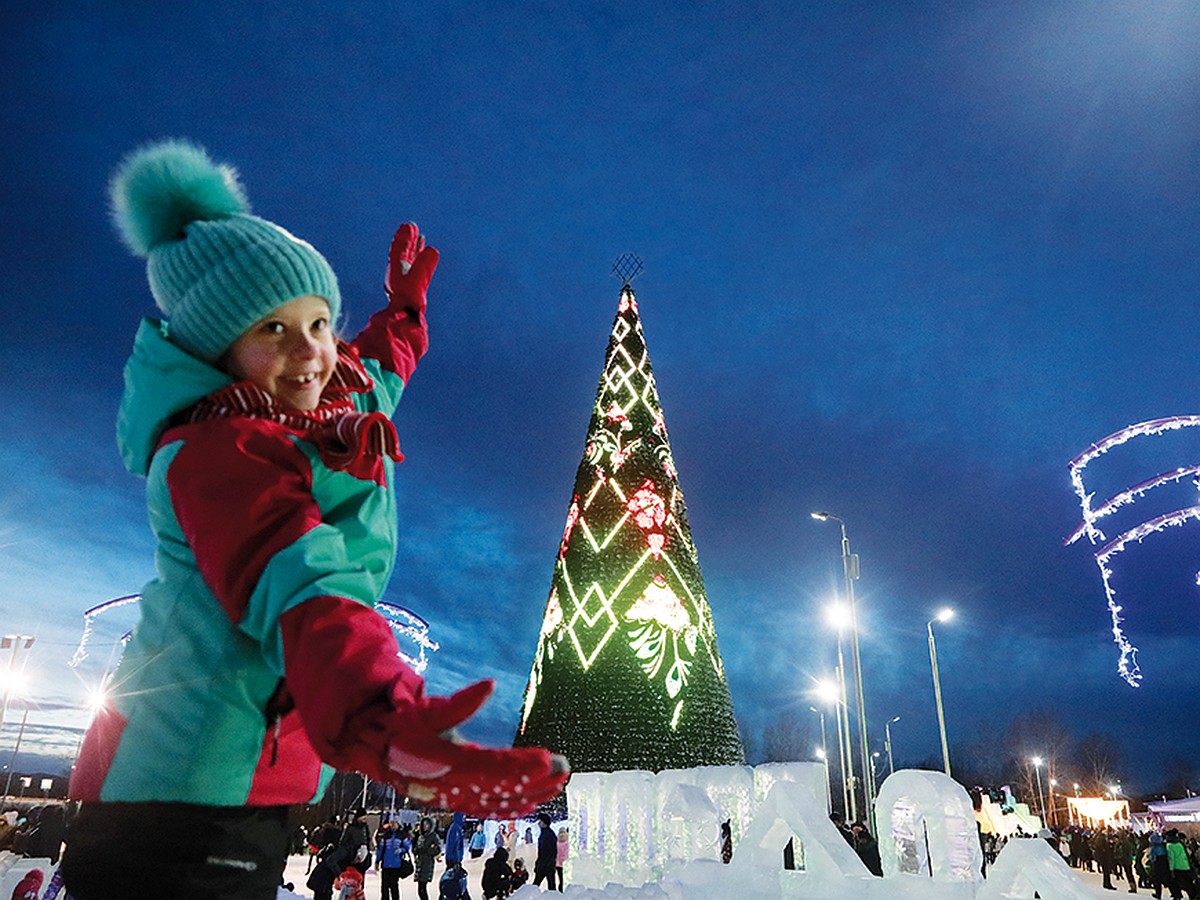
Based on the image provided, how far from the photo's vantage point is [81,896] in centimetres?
128

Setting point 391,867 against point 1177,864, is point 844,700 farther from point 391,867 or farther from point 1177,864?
point 391,867

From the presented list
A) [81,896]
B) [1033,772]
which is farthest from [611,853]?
[1033,772]

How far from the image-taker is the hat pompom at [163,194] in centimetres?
172

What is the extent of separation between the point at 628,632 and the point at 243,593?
12.1 m

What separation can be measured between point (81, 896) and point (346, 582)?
747 mm

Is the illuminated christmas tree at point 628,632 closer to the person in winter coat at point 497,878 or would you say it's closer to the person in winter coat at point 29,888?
the person in winter coat at point 497,878

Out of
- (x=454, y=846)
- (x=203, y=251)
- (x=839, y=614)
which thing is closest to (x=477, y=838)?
(x=454, y=846)

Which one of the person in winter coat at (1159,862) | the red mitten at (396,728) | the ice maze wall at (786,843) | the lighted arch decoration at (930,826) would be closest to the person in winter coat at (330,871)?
the ice maze wall at (786,843)

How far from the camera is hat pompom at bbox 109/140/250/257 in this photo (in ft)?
5.65

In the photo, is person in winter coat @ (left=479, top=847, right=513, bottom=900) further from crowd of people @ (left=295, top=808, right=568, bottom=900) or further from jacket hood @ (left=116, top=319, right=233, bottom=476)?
jacket hood @ (left=116, top=319, right=233, bottom=476)

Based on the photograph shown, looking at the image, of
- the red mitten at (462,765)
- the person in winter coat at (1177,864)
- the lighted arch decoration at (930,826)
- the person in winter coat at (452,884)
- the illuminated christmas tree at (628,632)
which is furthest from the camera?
the person in winter coat at (1177,864)

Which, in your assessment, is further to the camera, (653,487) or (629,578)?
(653,487)

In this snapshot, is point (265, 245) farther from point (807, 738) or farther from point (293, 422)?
point (807, 738)

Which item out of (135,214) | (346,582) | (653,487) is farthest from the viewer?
(653,487)
